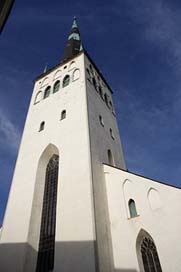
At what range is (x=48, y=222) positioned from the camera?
28.3ft

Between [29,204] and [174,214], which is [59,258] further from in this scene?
[174,214]

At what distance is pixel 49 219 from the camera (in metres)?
8.70

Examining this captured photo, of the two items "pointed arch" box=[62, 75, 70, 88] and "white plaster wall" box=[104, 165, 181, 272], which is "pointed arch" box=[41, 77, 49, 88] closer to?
"pointed arch" box=[62, 75, 70, 88]

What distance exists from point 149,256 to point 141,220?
116 cm

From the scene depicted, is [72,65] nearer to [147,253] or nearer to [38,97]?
[38,97]

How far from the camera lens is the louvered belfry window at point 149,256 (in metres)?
6.66

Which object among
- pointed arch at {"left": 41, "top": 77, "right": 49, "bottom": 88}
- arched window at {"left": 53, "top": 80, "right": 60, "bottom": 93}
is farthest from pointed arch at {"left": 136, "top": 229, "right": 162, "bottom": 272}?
pointed arch at {"left": 41, "top": 77, "right": 49, "bottom": 88}

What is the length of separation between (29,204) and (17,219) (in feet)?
2.51

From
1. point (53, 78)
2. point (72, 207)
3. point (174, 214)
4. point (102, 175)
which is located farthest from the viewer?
point (53, 78)

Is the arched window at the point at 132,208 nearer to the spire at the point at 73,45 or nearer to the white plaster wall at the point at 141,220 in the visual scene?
the white plaster wall at the point at 141,220

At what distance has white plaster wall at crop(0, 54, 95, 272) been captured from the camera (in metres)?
6.80

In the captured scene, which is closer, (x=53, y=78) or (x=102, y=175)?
(x=102, y=175)

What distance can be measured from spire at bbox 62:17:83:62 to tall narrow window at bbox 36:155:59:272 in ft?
44.8

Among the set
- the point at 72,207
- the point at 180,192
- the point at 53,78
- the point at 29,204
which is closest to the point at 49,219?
the point at 29,204
